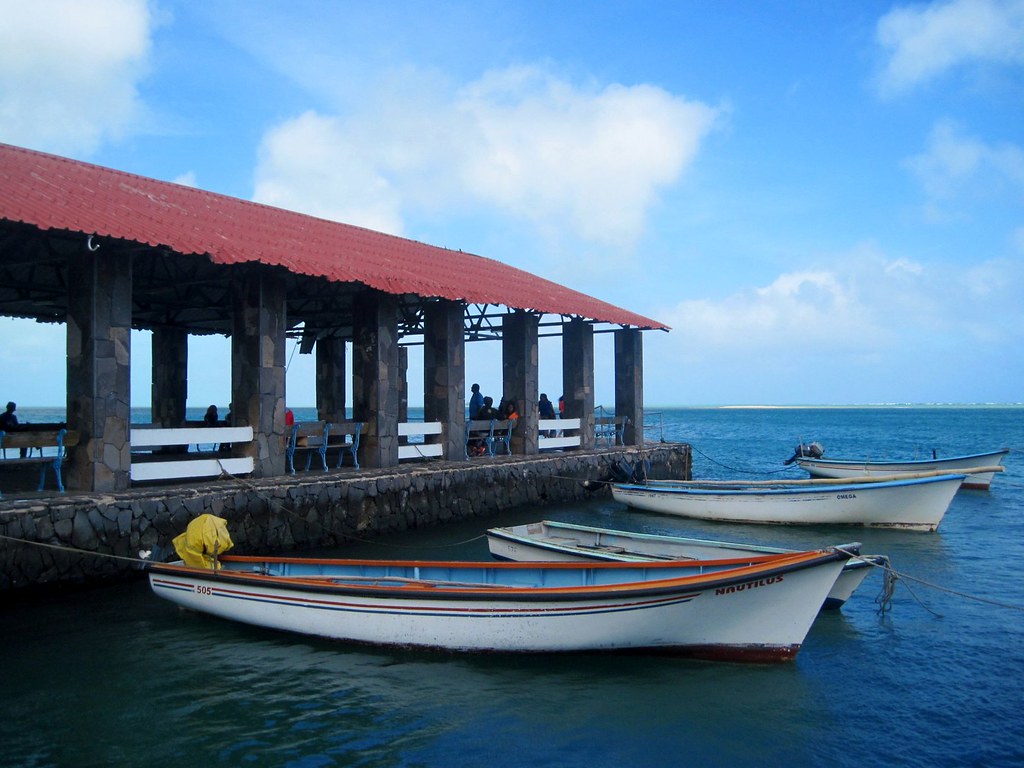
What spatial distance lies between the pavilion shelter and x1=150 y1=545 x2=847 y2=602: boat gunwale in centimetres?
369

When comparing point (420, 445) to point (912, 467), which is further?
point (912, 467)

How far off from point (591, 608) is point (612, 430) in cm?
1509

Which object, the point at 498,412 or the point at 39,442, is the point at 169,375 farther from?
the point at 39,442

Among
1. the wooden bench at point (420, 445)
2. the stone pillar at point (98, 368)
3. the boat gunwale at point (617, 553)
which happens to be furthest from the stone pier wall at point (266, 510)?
the boat gunwale at point (617, 553)

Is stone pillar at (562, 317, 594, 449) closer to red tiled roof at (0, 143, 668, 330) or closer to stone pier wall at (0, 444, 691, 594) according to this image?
red tiled roof at (0, 143, 668, 330)

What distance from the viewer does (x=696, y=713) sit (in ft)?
Result: 21.7

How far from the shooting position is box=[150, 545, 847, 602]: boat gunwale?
7246 millimetres

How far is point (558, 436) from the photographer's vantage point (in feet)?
65.7

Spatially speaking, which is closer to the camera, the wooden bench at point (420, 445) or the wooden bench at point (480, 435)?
the wooden bench at point (420, 445)

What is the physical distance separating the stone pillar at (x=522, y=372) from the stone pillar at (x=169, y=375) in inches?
307

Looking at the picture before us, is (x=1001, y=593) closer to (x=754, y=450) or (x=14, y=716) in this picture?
(x=14, y=716)

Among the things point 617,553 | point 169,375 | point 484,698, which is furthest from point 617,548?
point 169,375

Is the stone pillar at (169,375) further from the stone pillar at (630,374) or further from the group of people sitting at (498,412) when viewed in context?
the stone pillar at (630,374)

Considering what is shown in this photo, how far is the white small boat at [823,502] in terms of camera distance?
15352 millimetres
